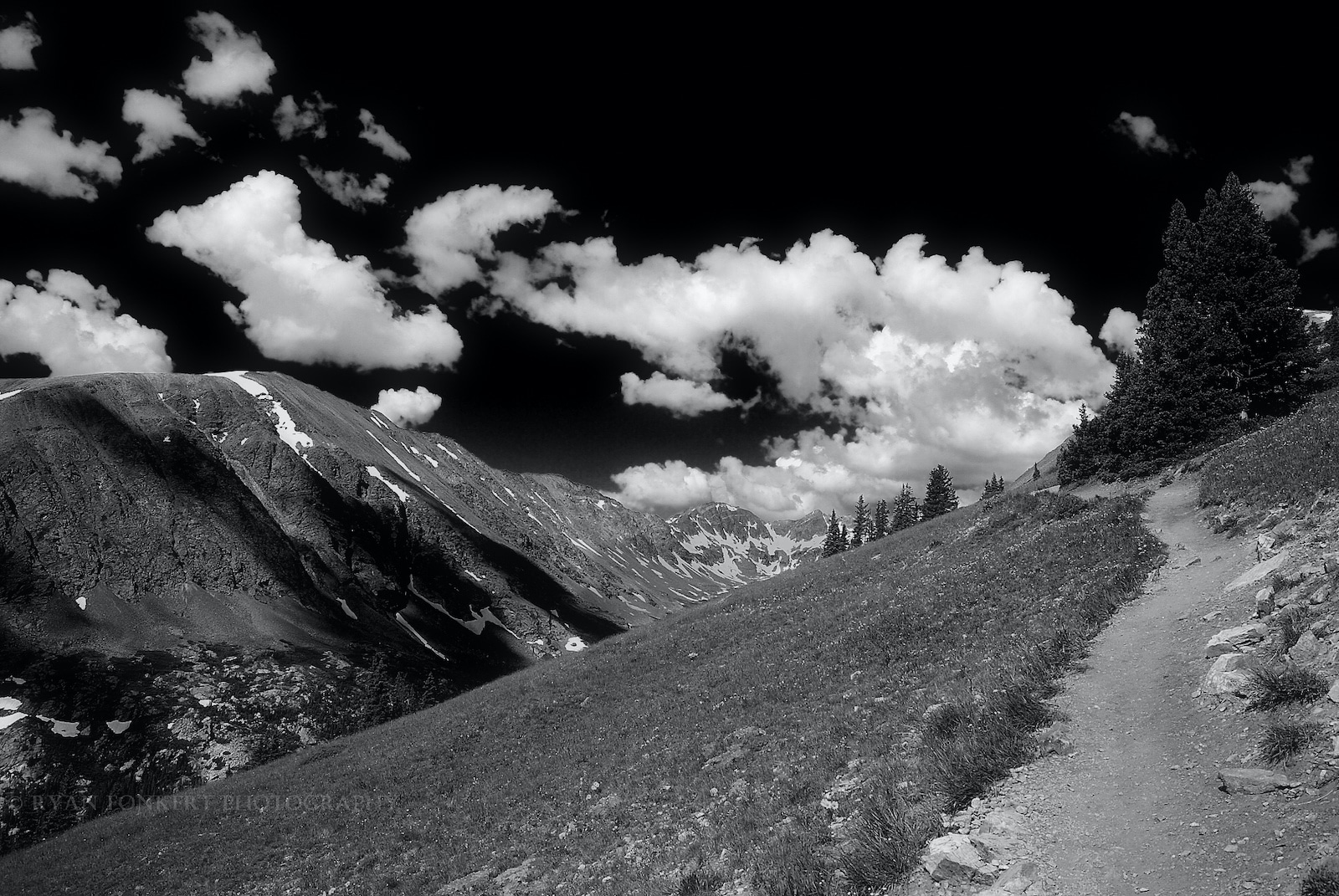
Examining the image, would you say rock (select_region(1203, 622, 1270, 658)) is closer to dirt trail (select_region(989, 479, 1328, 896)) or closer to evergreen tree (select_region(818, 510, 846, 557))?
dirt trail (select_region(989, 479, 1328, 896))

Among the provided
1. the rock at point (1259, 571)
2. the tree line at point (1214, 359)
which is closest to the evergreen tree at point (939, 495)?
the tree line at point (1214, 359)

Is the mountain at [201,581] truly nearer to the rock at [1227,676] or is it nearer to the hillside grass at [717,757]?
the hillside grass at [717,757]

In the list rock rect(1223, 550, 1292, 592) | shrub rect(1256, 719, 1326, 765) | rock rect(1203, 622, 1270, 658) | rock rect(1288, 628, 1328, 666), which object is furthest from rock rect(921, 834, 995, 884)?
rock rect(1223, 550, 1292, 592)

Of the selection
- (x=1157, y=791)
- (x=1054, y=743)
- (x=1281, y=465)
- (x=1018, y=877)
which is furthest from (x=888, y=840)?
(x=1281, y=465)

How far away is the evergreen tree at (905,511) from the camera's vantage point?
100 meters

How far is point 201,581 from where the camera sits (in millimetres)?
114000

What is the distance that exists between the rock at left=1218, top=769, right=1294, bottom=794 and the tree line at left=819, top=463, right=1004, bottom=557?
7185 centimetres

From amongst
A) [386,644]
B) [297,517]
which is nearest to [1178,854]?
[386,644]

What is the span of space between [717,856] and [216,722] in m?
99.7

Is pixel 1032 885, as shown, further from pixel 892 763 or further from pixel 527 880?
pixel 527 880

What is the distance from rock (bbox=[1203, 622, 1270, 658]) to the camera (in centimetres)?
978

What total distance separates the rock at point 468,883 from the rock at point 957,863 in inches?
450

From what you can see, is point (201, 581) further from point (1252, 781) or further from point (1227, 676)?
point (1252, 781)

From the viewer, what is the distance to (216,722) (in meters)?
81.3
